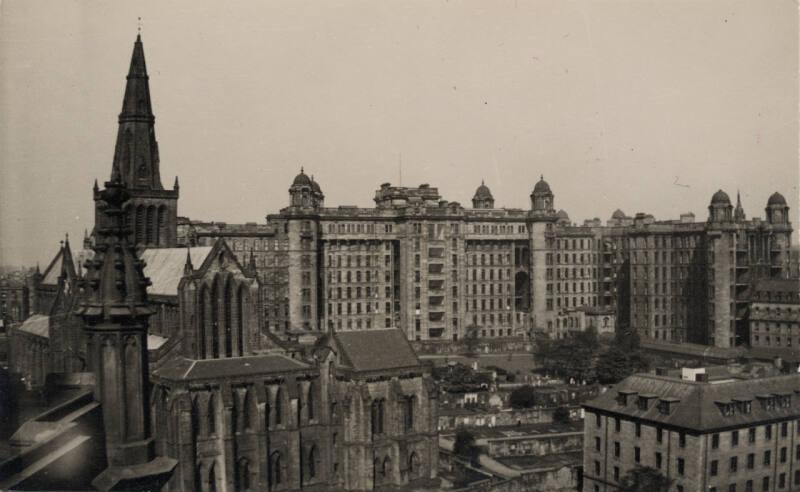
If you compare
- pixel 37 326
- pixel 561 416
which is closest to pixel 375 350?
pixel 561 416

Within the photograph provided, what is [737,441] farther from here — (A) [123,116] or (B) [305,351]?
(A) [123,116]

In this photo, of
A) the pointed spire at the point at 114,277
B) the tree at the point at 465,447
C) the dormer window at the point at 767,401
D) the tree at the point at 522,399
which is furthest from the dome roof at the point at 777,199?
the pointed spire at the point at 114,277

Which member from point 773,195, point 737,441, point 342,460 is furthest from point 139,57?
point 773,195

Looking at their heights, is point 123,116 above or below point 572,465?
above

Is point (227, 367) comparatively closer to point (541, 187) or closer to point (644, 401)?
point (644, 401)

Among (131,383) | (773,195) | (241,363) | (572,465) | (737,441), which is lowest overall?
(572,465)

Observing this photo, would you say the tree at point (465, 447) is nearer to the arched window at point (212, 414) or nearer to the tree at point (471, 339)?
the arched window at point (212, 414)

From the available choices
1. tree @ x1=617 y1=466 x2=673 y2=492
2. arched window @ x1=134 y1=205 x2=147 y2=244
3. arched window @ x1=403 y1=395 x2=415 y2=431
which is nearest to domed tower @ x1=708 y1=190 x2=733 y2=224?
tree @ x1=617 y1=466 x2=673 y2=492
